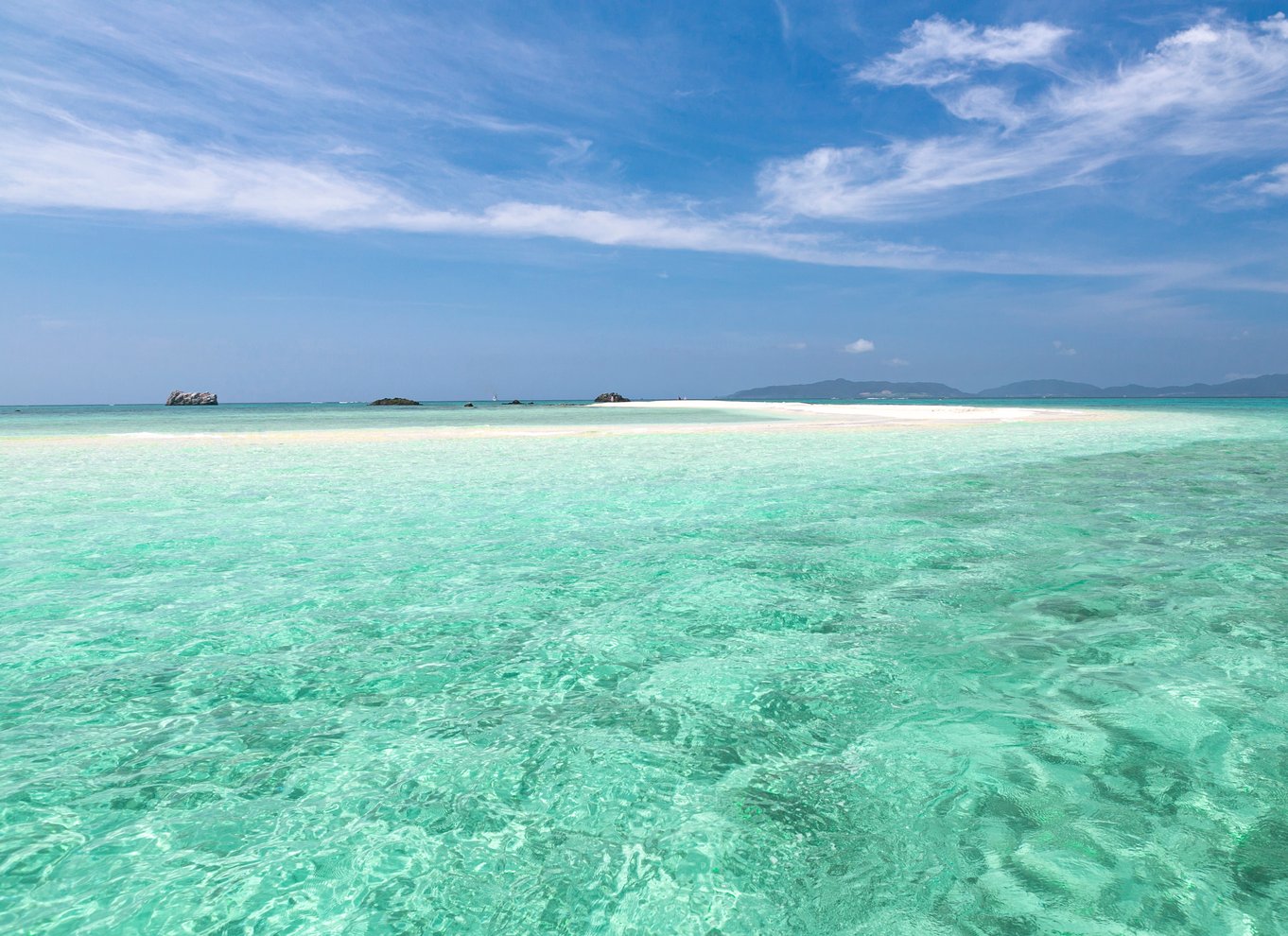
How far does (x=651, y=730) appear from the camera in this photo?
4035 mm

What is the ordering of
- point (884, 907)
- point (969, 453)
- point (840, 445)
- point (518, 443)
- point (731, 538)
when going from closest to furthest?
point (884, 907) → point (731, 538) → point (969, 453) → point (840, 445) → point (518, 443)

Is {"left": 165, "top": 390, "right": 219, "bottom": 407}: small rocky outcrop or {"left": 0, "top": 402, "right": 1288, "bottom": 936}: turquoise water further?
{"left": 165, "top": 390, "right": 219, "bottom": 407}: small rocky outcrop

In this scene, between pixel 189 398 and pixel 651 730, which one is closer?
pixel 651 730

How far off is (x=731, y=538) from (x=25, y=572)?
7955mm

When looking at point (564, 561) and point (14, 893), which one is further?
point (564, 561)

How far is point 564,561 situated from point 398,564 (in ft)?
6.10

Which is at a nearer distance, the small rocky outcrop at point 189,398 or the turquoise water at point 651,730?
the turquoise water at point 651,730

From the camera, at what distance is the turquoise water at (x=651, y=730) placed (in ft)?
9.02

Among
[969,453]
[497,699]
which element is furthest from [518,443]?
[497,699]

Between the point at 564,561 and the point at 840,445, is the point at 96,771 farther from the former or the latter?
the point at 840,445

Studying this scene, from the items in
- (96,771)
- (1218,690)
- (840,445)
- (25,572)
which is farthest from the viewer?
(840,445)

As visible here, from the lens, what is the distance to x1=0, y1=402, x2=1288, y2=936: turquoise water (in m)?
2.75

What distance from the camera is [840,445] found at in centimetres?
2295

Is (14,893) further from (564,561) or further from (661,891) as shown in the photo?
(564,561)
